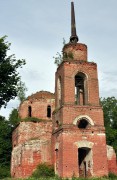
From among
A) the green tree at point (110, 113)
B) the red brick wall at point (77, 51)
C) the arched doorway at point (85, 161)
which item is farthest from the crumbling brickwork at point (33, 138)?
the green tree at point (110, 113)

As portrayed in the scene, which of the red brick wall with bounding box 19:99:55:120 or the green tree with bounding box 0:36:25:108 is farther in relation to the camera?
the red brick wall with bounding box 19:99:55:120

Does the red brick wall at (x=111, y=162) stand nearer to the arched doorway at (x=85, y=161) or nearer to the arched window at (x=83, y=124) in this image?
the arched doorway at (x=85, y=161)

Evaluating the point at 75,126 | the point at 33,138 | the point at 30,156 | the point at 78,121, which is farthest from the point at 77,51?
the point at 30,156

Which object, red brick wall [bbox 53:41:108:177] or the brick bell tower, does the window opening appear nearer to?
the brick bell tower

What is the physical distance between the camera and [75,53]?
21.0 m

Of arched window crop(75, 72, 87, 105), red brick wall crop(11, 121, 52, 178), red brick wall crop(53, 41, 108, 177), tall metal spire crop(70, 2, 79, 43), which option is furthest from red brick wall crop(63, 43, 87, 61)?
red brick wall crop(11, 121, 52, 178)

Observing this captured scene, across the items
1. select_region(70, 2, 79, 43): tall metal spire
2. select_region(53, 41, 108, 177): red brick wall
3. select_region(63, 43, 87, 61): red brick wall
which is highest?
select_region(70, 2, 79, 43): tall metal spire

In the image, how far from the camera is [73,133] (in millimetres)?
18312

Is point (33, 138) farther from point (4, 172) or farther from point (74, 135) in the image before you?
point (4, 172)

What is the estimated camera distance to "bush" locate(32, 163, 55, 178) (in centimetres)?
1905

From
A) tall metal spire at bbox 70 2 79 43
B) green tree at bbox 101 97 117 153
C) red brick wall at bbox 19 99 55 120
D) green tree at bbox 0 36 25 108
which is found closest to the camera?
green tree at bbox 0 36 25 108

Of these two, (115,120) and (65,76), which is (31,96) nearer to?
(65,76)

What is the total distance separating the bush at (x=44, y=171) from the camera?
19.0 metres

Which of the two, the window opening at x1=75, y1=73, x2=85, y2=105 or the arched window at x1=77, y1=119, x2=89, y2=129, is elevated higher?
the window opening at x1=75, y1=73, x2=85, y2=105
